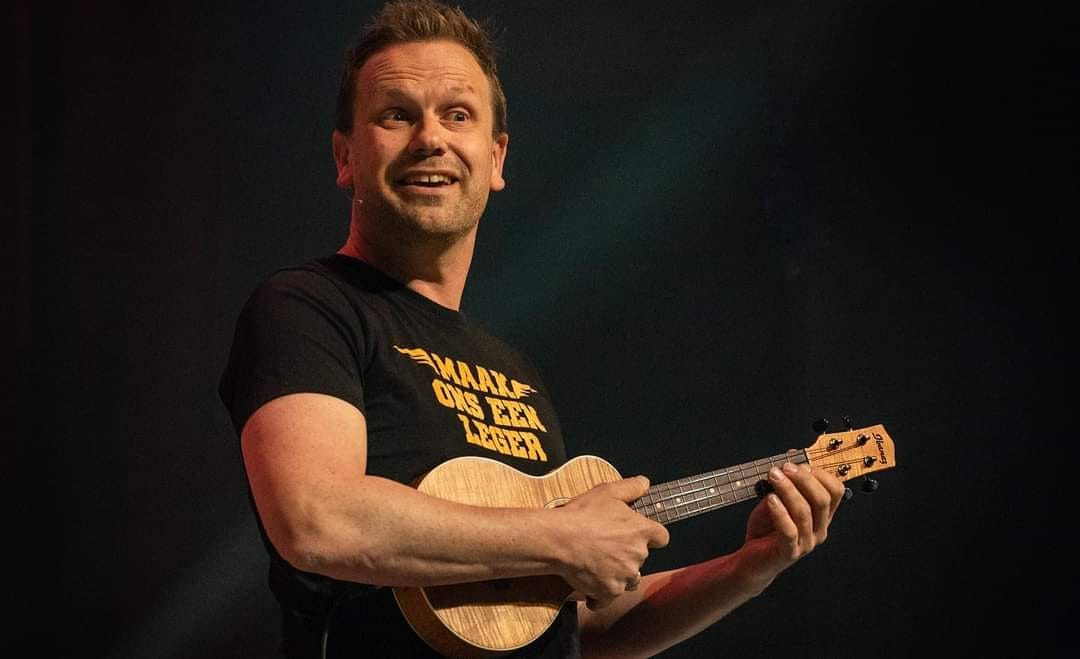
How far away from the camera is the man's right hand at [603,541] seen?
182cm

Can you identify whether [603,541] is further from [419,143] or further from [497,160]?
[497,160]

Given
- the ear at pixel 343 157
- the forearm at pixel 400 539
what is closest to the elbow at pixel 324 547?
the forearm at pixel 400 539

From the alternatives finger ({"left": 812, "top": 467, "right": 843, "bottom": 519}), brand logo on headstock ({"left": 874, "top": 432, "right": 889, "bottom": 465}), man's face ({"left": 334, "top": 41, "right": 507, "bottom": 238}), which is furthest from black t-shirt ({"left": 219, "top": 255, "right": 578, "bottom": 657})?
brand logo on headstock ({"left": 874, "top": 432, "right": 889, "bottom": 465})

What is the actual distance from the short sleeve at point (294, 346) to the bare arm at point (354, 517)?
31 millimetres

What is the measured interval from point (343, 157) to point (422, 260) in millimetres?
326

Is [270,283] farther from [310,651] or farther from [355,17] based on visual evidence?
[355,17]

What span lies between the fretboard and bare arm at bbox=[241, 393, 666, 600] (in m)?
0.42

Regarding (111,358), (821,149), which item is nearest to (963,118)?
(821,149)

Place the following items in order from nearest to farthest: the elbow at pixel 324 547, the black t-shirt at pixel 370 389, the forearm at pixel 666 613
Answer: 1. the elbow at pixel 324 547
2. the black t-shirt at pixel 370 389
3. the forearm at pixel 666 613

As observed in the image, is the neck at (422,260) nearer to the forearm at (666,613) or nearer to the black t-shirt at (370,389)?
the black t-shirt at (370,389)

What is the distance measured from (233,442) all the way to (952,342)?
2.20 m

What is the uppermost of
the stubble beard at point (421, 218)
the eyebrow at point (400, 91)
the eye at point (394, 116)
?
the eyebrow at point (400, 91)

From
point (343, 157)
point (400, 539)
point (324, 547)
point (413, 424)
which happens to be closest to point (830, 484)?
point (413, 424)

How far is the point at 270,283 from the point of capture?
1.87 meters
